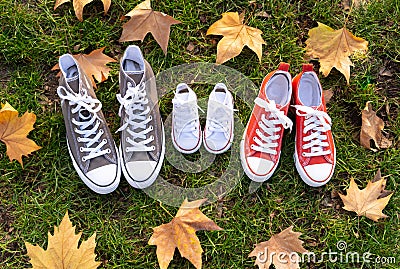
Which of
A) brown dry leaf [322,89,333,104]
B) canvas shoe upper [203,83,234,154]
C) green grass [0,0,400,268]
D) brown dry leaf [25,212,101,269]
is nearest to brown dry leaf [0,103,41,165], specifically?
green grass [0,0,400,268]

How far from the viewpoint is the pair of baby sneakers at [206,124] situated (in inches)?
72.7

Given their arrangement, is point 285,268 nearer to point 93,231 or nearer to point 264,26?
point 93,231

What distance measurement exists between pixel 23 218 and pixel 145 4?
0.96 meters

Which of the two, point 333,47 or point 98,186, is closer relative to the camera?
point 98,186

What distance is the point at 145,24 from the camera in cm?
204

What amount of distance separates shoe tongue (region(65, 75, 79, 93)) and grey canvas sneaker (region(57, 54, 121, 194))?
31mm

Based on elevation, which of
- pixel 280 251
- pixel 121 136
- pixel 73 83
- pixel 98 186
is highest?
pixel 73 83

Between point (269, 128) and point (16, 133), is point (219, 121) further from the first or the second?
point (16, 133)

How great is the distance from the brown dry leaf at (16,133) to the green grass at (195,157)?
0.07m

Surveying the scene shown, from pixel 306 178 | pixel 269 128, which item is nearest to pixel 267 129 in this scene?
pixel 269 128

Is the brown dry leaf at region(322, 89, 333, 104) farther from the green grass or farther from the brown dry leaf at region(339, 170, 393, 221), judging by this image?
the brown dry leaf at region(339, 170, 393, 221)

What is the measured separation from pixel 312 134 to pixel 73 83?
886 mm

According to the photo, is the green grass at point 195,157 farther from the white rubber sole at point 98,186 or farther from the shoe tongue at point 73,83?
the shoe tongue at point 73,83

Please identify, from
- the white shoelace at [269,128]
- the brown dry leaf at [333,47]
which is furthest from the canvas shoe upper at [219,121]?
the brown dry leaf at [333,47]
